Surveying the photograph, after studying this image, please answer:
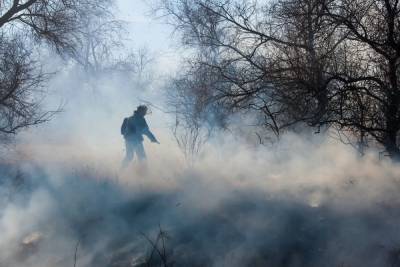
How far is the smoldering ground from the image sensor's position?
5367 millimetres

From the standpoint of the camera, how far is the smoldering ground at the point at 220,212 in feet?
17.6

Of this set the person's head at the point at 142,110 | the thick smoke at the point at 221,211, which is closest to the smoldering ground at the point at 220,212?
the thick smoke at the point at 221,211

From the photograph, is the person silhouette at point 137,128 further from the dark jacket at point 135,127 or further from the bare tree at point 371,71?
the bare tree at point 371,71

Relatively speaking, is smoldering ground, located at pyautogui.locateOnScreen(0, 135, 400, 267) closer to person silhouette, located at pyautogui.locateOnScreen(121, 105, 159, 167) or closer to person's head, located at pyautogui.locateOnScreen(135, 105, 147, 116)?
person silhouette, located at pyautogui.locateOnScreen(121, 105, 159, 167)

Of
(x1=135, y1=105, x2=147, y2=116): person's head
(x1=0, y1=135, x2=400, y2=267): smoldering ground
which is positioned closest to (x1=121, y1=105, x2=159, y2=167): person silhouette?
(x1=135, y1=105, x2=147, y2=116): person's head

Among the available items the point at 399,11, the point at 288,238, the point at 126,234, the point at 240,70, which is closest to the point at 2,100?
the point at 126,234

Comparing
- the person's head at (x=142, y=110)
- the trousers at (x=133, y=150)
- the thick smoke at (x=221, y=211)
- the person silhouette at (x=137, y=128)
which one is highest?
the person's head at (x=142, y=110)

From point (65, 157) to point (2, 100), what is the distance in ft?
17.7

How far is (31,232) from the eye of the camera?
712 cm

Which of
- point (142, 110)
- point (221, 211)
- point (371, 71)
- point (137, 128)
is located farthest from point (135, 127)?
point (371, 71)

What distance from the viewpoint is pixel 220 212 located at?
21.1 feet

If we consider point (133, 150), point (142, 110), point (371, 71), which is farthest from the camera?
point (133, 150)

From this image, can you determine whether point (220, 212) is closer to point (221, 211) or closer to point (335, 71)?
point (221, 211)

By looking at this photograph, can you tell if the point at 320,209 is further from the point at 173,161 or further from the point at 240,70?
the point at 173,161
